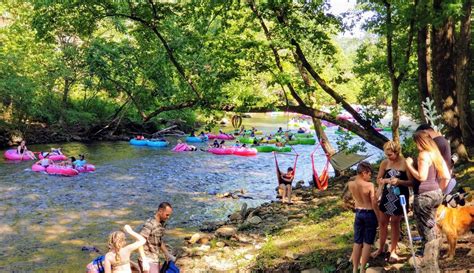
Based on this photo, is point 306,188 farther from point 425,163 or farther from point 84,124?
point 84,124

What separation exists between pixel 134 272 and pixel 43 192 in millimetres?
10927

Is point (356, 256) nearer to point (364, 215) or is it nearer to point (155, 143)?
point (364, 215)

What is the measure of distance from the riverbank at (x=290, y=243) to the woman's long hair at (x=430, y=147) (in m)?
1.00

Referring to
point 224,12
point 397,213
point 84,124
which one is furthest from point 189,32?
point 84,124

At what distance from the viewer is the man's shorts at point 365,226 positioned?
16.8 feet

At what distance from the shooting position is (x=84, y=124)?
30.0 meters

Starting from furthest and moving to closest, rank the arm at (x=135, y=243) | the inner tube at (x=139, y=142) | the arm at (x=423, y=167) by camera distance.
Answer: the inner tube at (x=139, y=142)
the arm at (x=135, y=243)
the arm at (x=423, y=167)

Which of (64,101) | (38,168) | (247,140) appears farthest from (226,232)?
(64,101)

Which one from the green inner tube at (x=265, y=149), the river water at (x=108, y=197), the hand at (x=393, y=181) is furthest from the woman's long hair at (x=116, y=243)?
the green inner tube at (x=265, y=149)

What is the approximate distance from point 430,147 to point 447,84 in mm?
6694

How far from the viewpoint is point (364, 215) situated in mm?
5156

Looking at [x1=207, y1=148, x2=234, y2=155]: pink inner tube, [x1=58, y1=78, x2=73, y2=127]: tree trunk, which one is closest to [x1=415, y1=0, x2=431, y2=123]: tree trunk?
[x1=207, y1=148, x2=234, y2=155]: pink inner tube

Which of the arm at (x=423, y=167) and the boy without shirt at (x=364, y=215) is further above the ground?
the arm at (x=423, y=167)

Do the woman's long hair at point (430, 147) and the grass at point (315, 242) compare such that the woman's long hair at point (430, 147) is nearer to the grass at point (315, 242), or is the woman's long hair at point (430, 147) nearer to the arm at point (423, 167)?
the arm at point (423, 167)
